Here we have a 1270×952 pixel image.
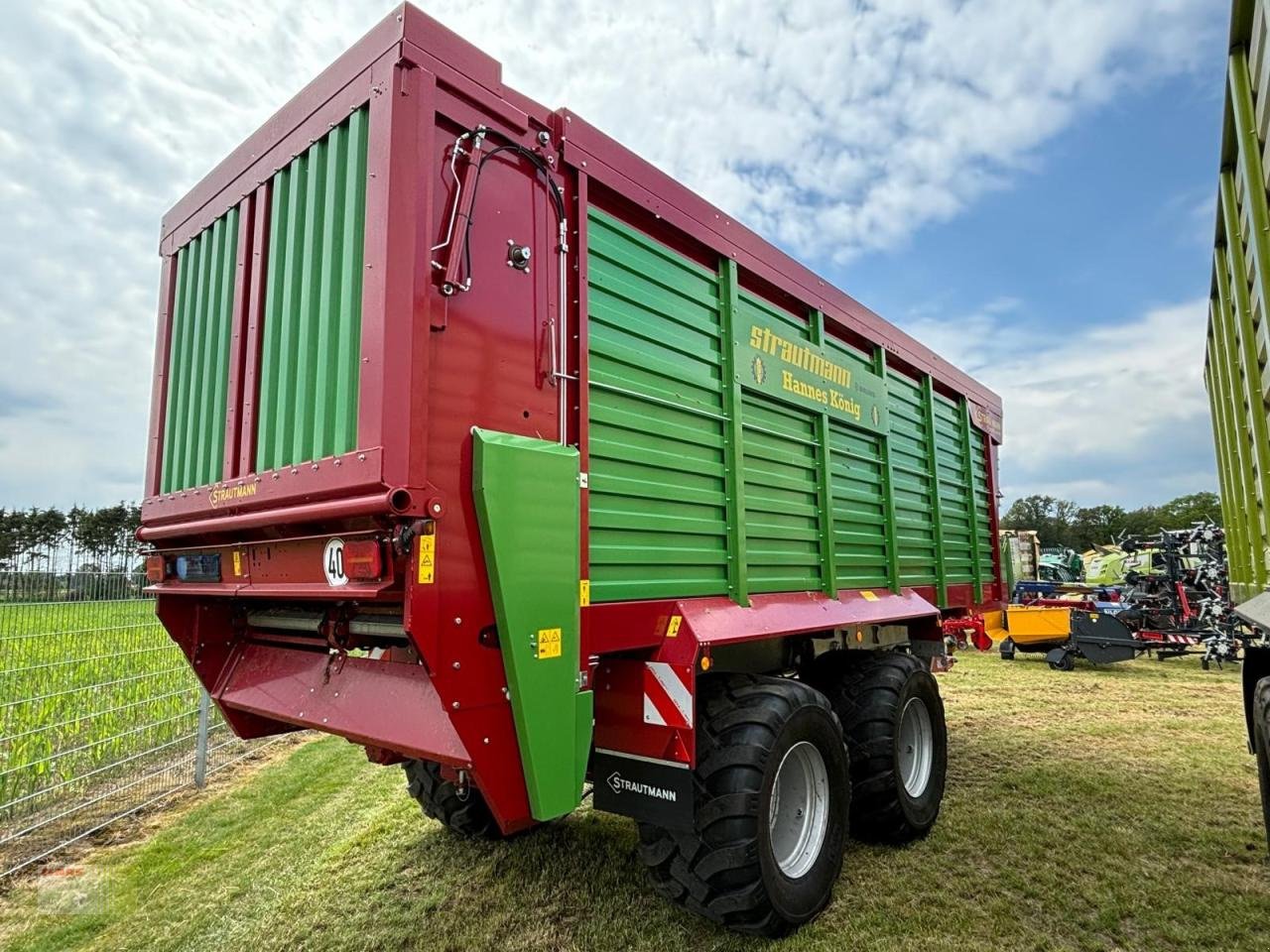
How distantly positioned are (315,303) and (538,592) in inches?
53.2

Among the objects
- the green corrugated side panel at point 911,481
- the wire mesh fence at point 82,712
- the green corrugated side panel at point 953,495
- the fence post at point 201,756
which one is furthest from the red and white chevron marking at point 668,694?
the fence post at point 201,756

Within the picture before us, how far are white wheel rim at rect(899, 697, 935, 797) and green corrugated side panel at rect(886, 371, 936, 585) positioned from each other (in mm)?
956

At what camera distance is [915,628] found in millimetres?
5371

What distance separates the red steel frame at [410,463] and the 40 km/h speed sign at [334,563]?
0.04m

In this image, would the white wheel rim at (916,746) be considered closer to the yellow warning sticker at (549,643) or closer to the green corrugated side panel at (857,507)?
the green corrugated side panel at (857,507)

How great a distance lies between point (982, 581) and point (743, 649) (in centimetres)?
404

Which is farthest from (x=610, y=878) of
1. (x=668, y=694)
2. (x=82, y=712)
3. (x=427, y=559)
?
(x=82, y=712)

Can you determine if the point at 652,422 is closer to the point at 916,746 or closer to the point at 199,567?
the point at 199,567

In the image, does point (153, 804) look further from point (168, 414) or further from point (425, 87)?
point (425, 87)

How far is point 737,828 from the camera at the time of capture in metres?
2.88

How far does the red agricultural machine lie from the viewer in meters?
2.36

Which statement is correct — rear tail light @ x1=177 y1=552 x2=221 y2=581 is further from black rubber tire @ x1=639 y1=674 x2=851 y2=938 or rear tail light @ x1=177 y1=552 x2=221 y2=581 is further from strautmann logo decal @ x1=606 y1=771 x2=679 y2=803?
black rubber tire @ x1=639 y1=674 x2=851 y2=938

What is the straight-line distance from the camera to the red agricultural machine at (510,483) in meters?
2.36

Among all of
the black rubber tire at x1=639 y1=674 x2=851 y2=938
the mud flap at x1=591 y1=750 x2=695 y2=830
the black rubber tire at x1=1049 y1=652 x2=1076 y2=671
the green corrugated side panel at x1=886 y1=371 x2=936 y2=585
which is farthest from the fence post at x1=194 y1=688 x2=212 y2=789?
the black rubber tire at x1=1049 y1=652 x2=1076 y2=671
